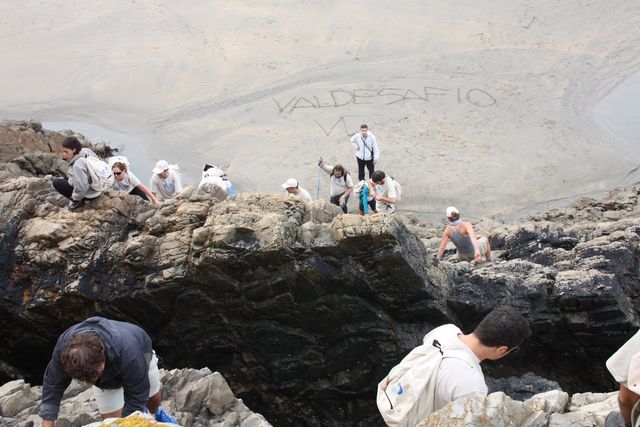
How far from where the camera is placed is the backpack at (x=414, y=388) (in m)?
4.58

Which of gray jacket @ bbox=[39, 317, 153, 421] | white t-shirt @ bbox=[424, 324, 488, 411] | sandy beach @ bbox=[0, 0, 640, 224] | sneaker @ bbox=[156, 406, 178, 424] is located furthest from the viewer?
sandy beach @ bbox=[0, 0, 640, 224]

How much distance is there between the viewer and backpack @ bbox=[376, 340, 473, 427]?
15.0 ft

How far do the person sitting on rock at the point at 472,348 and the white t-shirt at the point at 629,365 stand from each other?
0.71m

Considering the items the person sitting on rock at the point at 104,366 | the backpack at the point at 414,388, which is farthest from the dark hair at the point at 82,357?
the backpack at the point at 414,388

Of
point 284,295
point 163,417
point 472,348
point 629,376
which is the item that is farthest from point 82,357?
point 284,295

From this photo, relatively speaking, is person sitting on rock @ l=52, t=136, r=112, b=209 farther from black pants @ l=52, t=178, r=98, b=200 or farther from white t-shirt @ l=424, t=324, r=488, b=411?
white t-shirt @ l=424, t=324, r=488, b=411

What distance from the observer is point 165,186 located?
1084 centimetres

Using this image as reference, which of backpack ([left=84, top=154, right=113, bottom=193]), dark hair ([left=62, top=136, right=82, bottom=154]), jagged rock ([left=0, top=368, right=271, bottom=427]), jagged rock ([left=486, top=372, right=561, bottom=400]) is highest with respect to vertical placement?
dark hair ([left=62, top=136, right=82, bottom=154])

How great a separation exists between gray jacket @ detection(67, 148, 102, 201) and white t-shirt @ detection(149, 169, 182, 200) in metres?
2.08

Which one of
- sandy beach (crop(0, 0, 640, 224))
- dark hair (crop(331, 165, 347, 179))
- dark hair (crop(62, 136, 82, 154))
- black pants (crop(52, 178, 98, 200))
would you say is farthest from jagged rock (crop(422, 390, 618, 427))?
sandy beach (crop(0, 0, 640, 224))

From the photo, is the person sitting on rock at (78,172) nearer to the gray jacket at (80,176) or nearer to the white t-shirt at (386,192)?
the gray jacket at (80,176)

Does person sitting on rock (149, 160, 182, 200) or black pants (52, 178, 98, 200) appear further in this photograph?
person sitting on rock (149, 160, 182, 200)

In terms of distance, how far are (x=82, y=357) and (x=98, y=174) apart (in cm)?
430

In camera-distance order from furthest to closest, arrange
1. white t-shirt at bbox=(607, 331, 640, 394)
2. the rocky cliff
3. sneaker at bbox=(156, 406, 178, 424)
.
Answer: the rocky cliff
sneaker at bbox=(156, 406, 178, 424)
white t-shirt at bbox=(607, 331, 640, 394)
